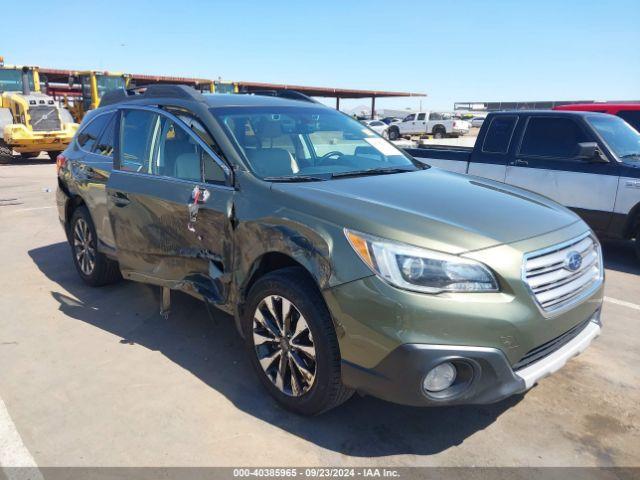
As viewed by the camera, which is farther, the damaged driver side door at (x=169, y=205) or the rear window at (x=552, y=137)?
the rear window at (x=552, y=137)

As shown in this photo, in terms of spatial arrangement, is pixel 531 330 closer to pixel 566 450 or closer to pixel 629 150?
pixel 566 450

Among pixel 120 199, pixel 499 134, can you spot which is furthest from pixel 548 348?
pixel 499 134

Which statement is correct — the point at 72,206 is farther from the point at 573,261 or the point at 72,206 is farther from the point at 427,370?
the point at 573,261

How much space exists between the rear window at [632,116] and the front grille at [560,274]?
7.59m

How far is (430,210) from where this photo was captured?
2.71 m

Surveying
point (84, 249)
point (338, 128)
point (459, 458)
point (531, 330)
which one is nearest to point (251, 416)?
point (459, 458)

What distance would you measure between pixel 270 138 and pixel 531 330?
2045mm

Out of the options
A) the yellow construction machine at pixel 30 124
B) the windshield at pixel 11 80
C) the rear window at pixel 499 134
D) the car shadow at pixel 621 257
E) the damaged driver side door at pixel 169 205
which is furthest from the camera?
the windshield at pixel 11 80

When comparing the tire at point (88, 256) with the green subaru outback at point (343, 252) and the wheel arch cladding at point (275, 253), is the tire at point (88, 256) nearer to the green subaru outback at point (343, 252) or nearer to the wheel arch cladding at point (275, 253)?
the green subaru outback at point (343, 252)

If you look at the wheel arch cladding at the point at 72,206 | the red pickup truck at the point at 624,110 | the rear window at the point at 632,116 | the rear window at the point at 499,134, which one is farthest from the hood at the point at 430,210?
the rear window at the point at 632,116

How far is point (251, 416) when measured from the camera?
9.56 ft

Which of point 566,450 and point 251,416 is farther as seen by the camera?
point 251,416

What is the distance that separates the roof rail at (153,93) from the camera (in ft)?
12.2

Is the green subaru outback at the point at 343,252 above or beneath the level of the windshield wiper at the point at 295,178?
beneath
